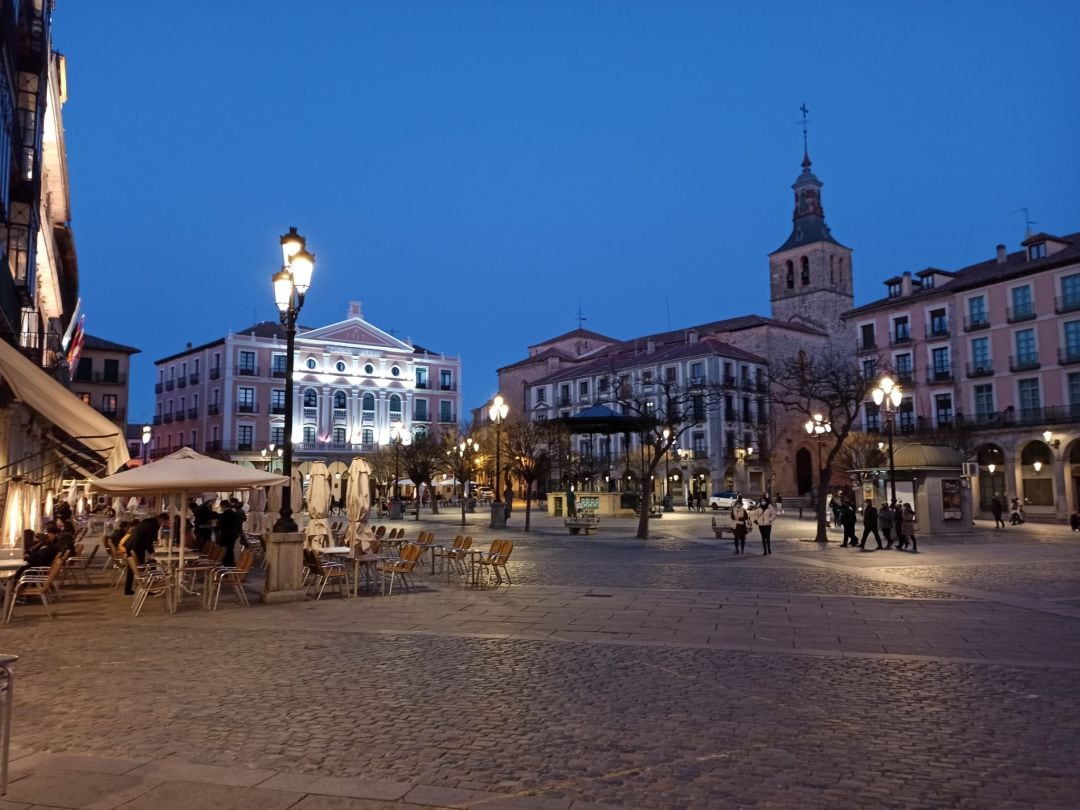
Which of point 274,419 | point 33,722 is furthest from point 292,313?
point 274,419

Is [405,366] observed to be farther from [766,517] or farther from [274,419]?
[766,517]

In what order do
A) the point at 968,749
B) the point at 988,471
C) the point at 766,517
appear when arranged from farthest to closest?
the point at 988,471 → the point at 766,517 → the point at 968,749

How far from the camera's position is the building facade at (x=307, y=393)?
7006 cm

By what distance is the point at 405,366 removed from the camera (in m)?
77.6

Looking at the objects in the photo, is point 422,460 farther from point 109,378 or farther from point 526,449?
point 109,378

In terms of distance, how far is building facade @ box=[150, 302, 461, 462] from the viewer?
7006cm

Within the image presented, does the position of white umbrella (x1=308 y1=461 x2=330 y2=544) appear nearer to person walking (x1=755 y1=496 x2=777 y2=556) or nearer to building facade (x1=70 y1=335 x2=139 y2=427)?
person walking (x1=755 y1=496 x2=777 y2=556)

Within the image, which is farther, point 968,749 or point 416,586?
point 416,586

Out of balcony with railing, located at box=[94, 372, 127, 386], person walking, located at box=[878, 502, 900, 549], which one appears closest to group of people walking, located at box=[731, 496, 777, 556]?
person walking, located at box=[878, 502, 900, 549]

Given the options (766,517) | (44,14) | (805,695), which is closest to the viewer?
(805,695)

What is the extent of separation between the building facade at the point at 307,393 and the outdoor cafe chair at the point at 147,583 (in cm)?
5786

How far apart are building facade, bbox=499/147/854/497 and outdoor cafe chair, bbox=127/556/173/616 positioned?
4833cm

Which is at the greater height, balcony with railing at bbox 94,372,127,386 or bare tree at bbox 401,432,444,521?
balcony with railing at bbox 94,372,127,386

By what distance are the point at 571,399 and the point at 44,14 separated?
58056mm
